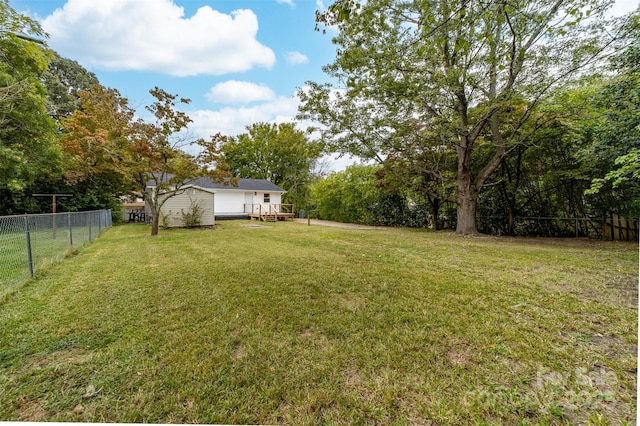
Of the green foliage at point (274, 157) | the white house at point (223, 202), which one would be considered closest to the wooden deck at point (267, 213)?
the white house at point (223, 202)

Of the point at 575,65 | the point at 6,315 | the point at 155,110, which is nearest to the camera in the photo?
the point at 6,315

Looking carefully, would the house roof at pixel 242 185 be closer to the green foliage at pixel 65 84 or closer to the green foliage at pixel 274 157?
the green foliage at pixel 274 157

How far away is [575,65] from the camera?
716cm

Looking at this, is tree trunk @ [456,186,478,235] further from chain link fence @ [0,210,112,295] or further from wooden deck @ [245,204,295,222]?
chain link fence @ [0,210,112,295]

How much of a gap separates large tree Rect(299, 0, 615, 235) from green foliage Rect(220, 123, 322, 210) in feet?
52.3

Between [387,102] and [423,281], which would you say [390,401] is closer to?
[423,281]

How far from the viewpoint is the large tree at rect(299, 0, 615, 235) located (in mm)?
6875

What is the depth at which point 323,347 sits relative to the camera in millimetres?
2248

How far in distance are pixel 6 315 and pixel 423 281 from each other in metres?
5.23

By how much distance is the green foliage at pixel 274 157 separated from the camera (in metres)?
26.7

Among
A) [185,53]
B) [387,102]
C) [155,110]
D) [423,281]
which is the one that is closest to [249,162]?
[155,110]

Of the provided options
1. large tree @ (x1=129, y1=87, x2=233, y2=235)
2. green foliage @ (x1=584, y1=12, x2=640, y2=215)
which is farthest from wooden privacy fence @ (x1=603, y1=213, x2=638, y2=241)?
large tree @ (x1=129, y1=87, x2=233, y2=235)

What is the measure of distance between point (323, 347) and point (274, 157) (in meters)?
26.8

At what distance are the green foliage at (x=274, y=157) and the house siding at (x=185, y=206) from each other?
1298 cm
